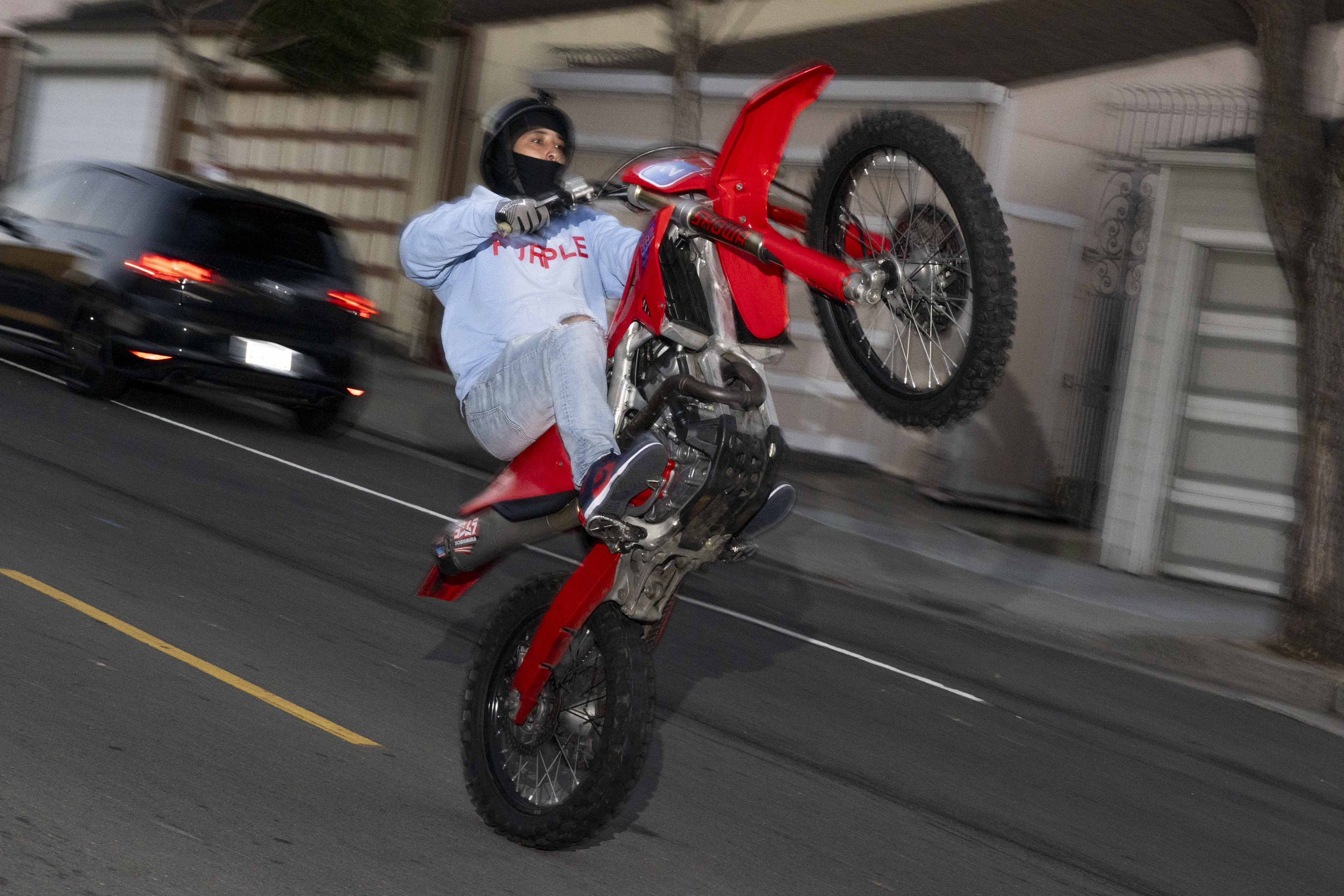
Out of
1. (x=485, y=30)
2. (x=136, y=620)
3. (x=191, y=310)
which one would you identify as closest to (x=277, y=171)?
(x=485, y=30)

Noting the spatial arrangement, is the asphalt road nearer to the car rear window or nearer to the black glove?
the black glove

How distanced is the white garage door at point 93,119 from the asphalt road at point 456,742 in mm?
15931

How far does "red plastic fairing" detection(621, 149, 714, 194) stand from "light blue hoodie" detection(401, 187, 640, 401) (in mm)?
347

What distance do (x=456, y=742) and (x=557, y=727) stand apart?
38.9 inches

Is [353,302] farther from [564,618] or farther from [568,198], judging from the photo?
[564,618]

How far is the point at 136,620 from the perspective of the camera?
244 inches

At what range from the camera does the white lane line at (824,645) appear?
24.2 ft

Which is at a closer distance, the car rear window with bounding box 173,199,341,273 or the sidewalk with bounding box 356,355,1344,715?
the sidewalk with bounding box 356,355,1344,715

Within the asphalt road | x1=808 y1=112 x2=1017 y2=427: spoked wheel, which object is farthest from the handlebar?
the asphalt road

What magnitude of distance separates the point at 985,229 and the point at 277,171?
64.9 ft

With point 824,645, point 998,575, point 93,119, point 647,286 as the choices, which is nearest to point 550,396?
point 647,286

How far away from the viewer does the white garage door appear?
79.4 ft

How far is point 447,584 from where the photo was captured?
16.1 ft

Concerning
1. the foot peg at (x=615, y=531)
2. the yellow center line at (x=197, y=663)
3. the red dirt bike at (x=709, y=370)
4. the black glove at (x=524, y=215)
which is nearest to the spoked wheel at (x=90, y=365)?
the yellow center line at (x=197, y=663)
